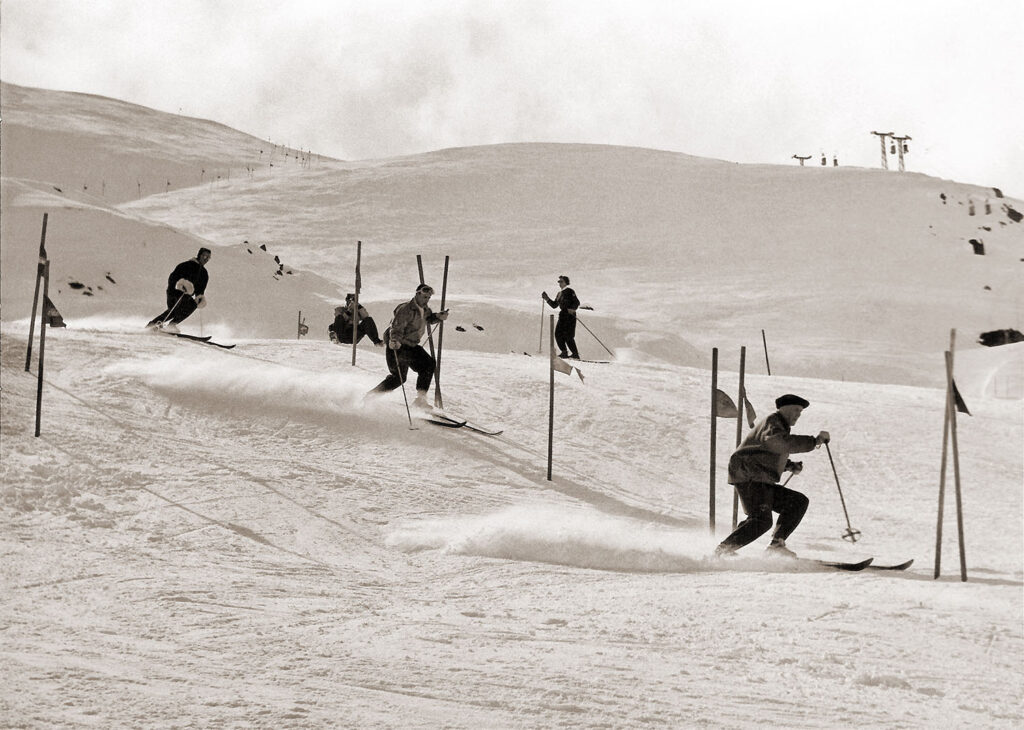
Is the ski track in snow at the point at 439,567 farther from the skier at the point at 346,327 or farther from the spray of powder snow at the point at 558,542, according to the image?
the skier at the point at 346,327

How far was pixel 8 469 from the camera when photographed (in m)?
10.3

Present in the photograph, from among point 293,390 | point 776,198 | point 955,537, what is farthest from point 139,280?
point 776,198

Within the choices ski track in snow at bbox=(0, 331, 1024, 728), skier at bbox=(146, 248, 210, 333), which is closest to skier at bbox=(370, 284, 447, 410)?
ski track in snow at bbox=(0, 331, 1024, 728)

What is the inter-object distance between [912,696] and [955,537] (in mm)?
5910

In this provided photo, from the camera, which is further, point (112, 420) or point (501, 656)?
point (112, 420)

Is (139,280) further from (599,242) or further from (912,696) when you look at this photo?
(912,696)

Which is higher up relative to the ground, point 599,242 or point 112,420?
point 599,242

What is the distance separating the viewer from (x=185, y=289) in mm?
16188

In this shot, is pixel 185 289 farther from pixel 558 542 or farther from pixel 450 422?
pixel 558 542

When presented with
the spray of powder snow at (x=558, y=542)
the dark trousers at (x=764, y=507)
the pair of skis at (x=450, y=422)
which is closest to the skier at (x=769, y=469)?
the dark trousers at (x=764, y=507)

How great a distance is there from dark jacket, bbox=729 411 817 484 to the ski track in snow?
73 centimetres

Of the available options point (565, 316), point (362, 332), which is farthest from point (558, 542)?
point (362, 332)

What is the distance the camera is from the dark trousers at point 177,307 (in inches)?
655

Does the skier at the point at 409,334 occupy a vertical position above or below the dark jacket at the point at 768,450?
above
